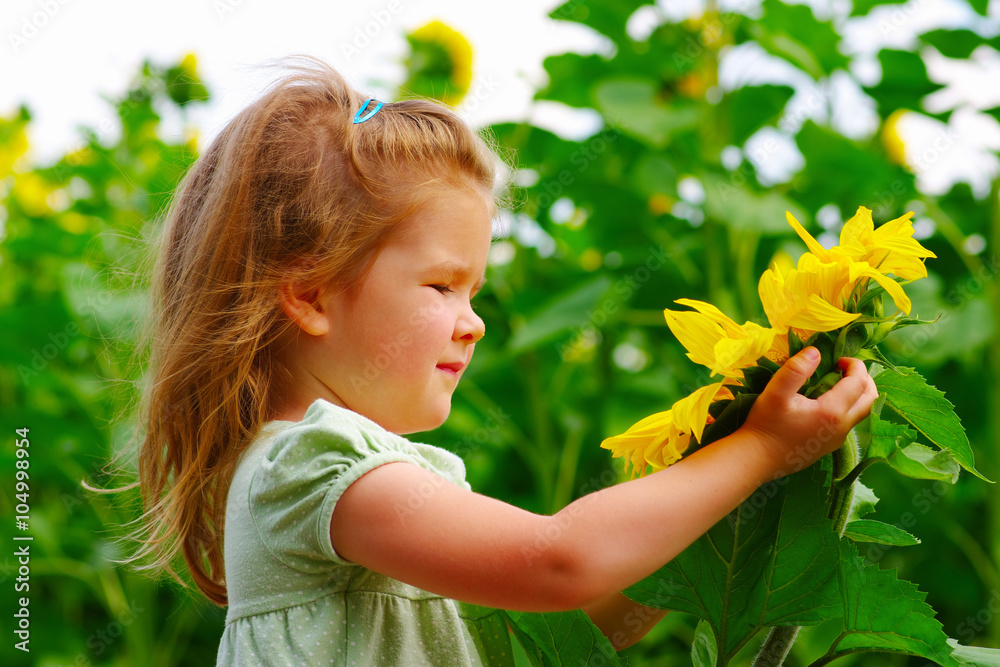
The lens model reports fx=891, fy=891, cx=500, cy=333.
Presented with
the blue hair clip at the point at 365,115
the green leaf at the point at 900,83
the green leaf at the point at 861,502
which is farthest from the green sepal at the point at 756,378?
the green leaf at the point at 900,83

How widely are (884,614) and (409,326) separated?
35cm

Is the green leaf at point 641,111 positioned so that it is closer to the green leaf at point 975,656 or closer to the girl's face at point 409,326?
the girl's face at point 409,326

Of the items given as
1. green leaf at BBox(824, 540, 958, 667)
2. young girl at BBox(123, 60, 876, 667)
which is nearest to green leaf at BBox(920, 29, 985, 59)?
young girl at BBox(123, 60, 876, 667)

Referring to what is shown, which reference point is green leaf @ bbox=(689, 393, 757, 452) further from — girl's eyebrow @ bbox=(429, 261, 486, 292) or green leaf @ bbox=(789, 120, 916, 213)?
green leaf @ bbox=(789, 120, 916, 213)

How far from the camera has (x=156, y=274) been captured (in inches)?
31.4

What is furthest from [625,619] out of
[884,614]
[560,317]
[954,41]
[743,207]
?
[954,41]

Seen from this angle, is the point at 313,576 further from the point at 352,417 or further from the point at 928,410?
the point at 928,410

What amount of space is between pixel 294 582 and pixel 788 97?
4.06 ft

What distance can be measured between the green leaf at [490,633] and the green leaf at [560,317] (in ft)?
2.24

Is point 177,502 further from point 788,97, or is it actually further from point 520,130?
point 788,97

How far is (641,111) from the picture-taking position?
1.38 meters

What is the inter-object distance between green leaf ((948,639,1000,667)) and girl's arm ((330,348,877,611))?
151 mm

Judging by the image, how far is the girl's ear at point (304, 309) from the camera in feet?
2.16

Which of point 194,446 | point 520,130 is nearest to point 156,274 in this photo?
point 194,446
